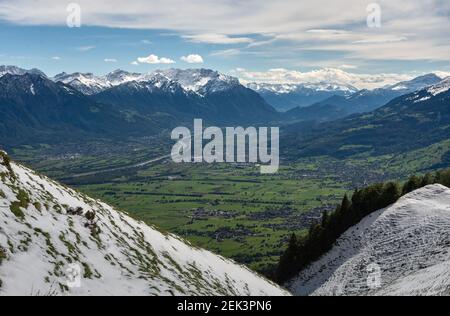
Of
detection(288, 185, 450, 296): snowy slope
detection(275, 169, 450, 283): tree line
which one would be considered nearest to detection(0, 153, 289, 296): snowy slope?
detection(288, 185, 450, 296): snowy slope

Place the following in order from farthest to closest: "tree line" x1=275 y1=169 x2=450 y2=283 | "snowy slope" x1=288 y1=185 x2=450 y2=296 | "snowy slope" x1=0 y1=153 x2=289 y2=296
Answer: "tree line" x1=275 y1=169 x2=450 y2=283, "snowy slope" x1=288 y1=185 x2=450 y2=296, "snowy slope" x1=0 y1=153 x2=289 y2=296

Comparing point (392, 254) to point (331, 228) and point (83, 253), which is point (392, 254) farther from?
point (83, 253)

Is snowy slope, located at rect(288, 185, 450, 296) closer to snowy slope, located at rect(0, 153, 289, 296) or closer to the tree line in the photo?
the tree line

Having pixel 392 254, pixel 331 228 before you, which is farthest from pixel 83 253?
pixel 331 228

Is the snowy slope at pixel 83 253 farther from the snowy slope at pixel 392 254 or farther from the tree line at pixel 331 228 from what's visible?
the tree line at pixel 331 228

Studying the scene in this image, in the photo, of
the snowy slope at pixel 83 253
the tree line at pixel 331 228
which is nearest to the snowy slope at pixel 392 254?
the tree line at pixel 331 228
